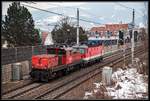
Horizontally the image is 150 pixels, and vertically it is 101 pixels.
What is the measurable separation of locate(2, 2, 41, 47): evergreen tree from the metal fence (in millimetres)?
26063

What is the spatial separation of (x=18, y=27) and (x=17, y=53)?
32.0m

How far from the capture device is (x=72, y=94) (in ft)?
60.5

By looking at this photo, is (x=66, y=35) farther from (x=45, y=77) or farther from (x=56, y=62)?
(x=45, y=77)

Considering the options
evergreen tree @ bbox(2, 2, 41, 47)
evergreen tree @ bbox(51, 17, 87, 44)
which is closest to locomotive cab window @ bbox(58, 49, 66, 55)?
evergreen tree @ bbox(2, 2, 41, 47)

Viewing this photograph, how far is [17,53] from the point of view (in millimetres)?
25203

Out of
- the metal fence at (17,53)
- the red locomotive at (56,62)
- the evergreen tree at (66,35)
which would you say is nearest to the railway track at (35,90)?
the red locomotive at (56,62)

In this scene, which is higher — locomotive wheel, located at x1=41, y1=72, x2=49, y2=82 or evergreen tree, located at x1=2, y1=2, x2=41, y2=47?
evergreen tree, located at x1=2, y1=2, x2=41, y2=47

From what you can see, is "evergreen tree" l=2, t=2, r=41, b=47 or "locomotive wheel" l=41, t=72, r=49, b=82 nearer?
"locomotive wheel" l=41, t=72, r=49, b=82

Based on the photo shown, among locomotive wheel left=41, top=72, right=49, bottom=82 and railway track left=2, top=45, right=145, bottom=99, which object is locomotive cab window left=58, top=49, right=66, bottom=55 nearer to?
railway track left=2, top=45, right=145, bottom=99

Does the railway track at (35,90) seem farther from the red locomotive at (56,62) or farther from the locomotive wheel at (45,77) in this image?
the red locomotive at (56,62)

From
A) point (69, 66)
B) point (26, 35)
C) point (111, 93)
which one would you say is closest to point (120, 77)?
point (69, 66)

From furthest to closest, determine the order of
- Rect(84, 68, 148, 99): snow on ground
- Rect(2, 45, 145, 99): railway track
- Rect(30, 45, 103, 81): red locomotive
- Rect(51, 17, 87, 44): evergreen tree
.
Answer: Rect(51, 17, 87, 44): evergreen tree, Rect(30, 45, 103, 81): red locomotive, Rect(2, 45, 145, 99): railway track, Rect(84, 68, 148, 99): snow on ground

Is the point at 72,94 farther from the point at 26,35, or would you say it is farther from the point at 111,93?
the point at 26,35

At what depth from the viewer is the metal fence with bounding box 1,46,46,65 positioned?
23109mm
